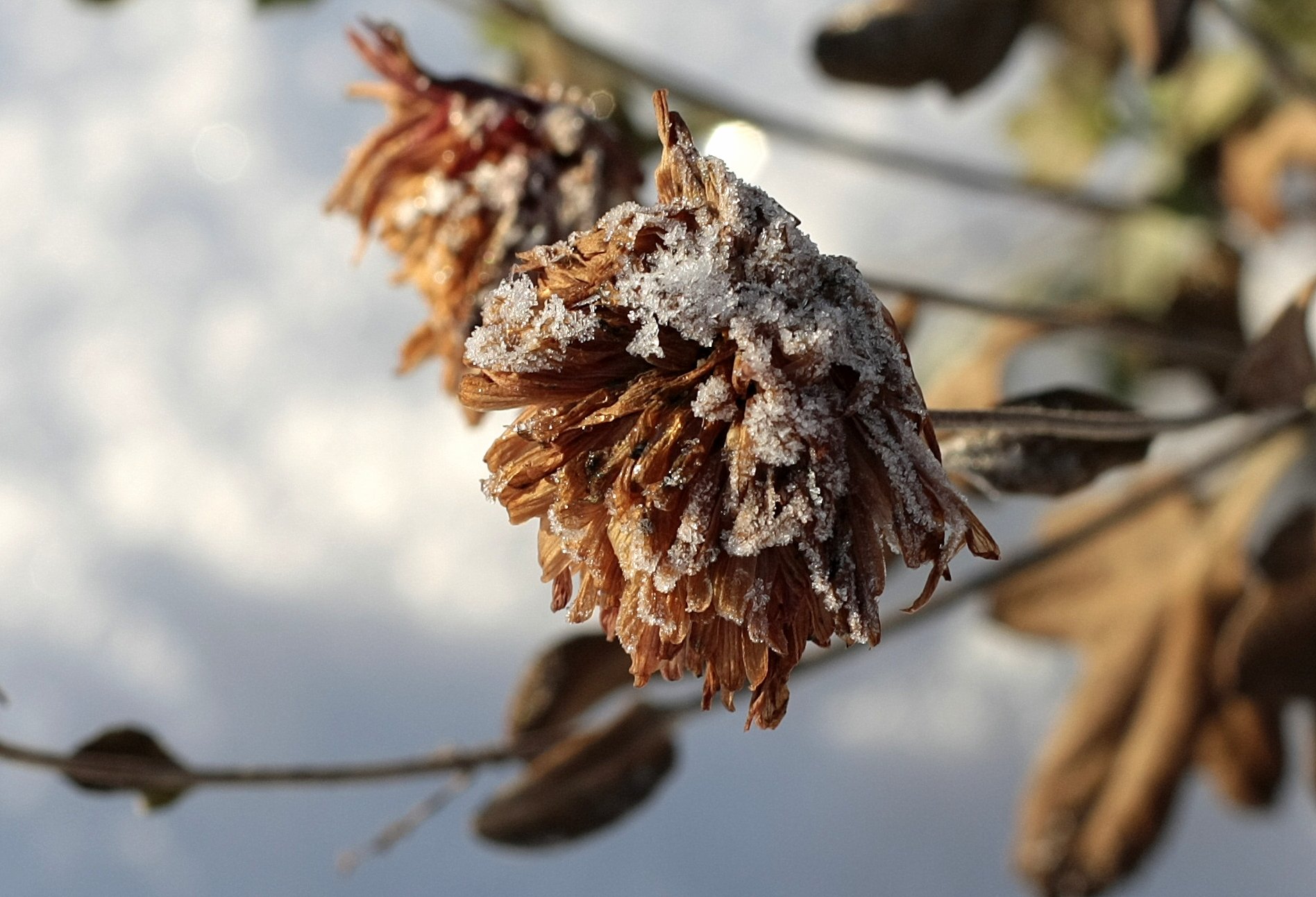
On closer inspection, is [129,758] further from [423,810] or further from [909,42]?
[909,42]

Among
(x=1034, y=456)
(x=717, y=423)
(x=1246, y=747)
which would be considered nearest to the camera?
(x=717, y=423)

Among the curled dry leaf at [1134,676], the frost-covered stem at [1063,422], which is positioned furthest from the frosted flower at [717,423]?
the curled dry leaf at [1134,676]

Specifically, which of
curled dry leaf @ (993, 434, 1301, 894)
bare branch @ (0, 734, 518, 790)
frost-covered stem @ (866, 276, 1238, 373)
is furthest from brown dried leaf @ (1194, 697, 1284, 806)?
bare branch @ (0, 734, 518, 790)

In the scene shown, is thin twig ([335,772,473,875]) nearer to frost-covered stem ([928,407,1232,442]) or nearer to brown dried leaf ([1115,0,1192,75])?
frost-covered stem ([928,407,1232,442])

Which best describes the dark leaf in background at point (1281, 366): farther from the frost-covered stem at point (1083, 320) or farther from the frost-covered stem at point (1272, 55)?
the frost-covered stem at point (1272, 55)

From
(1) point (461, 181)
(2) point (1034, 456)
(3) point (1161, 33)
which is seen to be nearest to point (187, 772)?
(1) point (461, 181)

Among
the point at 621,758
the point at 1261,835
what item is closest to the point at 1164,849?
the point at 1261,835
